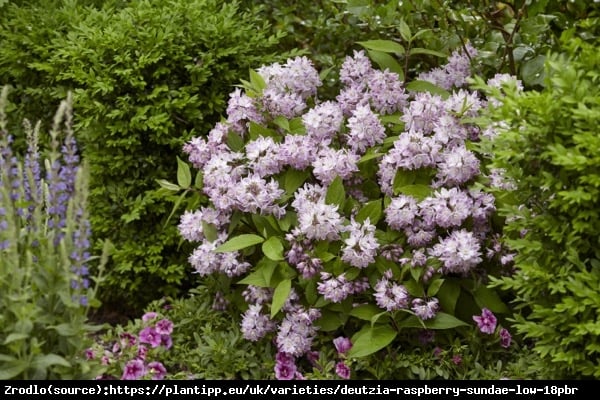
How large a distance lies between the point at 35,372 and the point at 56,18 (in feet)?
9.04

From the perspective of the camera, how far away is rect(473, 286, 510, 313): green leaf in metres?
3.80

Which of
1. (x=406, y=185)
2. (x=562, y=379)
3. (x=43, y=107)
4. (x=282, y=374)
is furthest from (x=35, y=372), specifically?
(x=43, y=107)

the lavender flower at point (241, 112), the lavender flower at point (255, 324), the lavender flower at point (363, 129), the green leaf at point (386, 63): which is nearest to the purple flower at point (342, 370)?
the lavender flower at point (255, 324)

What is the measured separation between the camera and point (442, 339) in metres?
3.83

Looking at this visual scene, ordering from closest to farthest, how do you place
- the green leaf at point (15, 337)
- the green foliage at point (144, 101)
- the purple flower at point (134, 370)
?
the green leaf at point (15, 337)
the purple flower at point (134, 370)
the green foliage at point (144, 101)

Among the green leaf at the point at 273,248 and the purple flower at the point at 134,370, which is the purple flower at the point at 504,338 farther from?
the purple flower at the point at 134,370

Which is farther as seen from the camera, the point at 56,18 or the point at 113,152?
the point at 56,18

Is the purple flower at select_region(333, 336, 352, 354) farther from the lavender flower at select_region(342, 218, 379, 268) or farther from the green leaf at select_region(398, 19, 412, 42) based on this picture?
the green leaf at select_region(398, 19, 412, 42)

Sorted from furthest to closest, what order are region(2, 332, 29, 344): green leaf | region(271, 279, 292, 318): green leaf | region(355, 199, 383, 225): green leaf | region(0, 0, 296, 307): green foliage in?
region(0, 0, 296, 307): green foliage < region(355, 199, 383, 225): green leaf < region(271, 279, 292, 318): green leaf < region(2, 332, 29, 344): green leaf

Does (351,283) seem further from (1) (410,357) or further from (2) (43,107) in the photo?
(2) (43,107)

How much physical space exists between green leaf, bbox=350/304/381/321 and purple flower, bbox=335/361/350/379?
0.21 m

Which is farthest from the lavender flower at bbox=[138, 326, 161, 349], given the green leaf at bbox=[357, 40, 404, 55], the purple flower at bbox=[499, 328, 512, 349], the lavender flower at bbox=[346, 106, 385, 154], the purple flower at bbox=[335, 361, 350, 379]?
the green leaf at bbox=[357, 40, 404, 55]

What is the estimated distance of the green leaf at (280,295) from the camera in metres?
3.61

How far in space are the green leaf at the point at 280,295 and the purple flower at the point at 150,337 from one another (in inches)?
19.9
